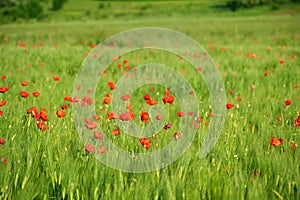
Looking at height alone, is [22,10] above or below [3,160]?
above

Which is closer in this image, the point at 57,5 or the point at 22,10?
the point at 22,10

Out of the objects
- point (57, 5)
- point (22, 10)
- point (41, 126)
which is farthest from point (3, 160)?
point (57, 5)

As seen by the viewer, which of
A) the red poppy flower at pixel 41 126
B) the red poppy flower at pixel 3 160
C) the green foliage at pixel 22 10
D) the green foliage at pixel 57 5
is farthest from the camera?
the green foliage at pixel 57 5

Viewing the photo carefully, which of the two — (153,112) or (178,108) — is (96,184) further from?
(178,108)

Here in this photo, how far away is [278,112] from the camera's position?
3172 mm

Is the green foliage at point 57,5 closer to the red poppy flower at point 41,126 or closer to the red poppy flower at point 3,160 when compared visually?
the red poppy flower at point 41,126

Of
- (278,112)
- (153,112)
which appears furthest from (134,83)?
(278,112)

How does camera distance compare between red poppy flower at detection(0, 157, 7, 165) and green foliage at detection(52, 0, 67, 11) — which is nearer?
red poppy flower at detection(0, 157, 7, 165)

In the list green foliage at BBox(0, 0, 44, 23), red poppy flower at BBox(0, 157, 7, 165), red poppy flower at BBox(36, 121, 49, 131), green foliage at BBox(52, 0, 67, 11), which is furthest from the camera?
green foliage at BBox(52, 0, 67, 11)

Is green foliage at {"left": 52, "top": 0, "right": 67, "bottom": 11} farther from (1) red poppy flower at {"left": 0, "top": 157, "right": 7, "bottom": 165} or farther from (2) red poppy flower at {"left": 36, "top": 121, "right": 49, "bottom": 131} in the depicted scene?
(1) red poppy flower at {"left": 0, "top": 157, "right": 7, "bottom": 165}

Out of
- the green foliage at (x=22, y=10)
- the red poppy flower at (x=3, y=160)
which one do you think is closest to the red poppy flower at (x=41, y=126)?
the red poppy flower at (x=3, y=160)

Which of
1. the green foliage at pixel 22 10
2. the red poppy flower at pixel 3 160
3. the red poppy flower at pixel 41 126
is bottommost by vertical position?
the red poppy flower at pixel 3 160

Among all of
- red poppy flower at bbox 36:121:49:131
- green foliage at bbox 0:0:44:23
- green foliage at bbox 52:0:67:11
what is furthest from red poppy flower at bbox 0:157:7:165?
green foliage at bbox 52:0:67:11

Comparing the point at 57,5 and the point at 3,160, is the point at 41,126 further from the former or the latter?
the point at 57,5
